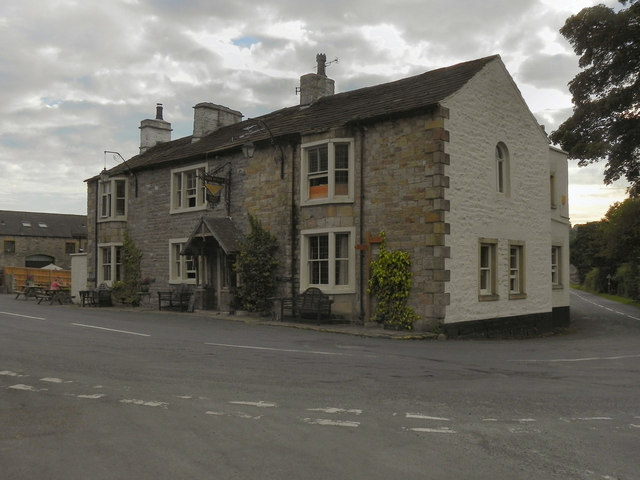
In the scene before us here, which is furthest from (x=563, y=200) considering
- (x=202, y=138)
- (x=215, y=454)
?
(x=215, y=454)

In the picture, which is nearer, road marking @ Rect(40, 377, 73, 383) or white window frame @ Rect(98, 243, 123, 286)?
road marking @ Rect(40, 377, 73, 383)

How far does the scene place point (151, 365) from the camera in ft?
33.0

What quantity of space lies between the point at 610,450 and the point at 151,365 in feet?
22.8

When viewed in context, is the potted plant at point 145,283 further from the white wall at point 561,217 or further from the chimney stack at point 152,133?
the white wall at point 561,217

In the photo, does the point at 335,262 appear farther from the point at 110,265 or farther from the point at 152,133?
the point at 152,133

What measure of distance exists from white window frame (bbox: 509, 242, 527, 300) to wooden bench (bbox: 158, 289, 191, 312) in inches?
463

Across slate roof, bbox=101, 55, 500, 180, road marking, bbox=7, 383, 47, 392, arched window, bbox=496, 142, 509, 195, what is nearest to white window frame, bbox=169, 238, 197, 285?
slate roof, bbox=101, 55, 500, 180

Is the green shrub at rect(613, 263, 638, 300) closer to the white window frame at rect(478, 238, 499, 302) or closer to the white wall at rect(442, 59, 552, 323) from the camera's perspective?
the white wall at rect(442, 59, 552, 323)

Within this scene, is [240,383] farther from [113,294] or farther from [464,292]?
[113,294]

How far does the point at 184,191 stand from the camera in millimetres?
24859

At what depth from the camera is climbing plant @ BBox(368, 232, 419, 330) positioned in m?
17.1

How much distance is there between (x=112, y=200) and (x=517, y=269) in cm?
1763

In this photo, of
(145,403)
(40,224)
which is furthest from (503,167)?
(40,224)

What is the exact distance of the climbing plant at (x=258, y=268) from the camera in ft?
67.5
